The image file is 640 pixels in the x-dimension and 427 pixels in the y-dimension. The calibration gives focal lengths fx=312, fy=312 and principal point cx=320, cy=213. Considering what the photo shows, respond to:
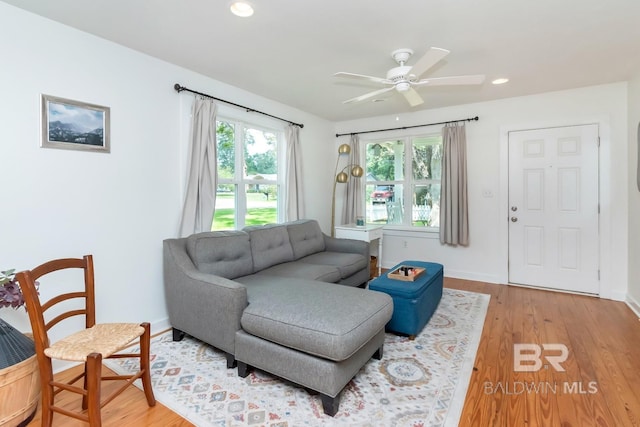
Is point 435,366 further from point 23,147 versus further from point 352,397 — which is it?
point 23,147

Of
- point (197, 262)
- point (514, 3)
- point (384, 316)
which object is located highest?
point (514, 3)

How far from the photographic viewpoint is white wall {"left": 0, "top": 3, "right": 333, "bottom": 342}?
2051mm

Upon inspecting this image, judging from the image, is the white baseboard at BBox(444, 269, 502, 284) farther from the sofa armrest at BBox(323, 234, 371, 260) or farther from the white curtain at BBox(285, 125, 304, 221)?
the white curtain at BBox(285, 125, 304, 221)

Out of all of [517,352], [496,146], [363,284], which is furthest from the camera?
[496,146]

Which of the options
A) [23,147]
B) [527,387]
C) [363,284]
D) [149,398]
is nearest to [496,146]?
[363,284]

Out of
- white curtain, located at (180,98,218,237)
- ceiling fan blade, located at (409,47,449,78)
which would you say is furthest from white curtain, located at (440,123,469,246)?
white curtain, located at (180,98,218,237)

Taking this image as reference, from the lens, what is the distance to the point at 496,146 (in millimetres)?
4160

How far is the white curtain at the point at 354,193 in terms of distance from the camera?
5.12 meters

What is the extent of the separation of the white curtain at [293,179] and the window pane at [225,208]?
837 millimetres

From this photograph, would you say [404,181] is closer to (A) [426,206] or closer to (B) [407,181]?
(B) [407,181]

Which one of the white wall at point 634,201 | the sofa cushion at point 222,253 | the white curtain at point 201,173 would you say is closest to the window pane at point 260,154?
the white curtain at point 201,173

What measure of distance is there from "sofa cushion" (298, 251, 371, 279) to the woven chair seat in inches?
78.4

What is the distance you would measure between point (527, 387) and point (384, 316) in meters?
0.97

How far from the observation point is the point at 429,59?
7.03 feet
